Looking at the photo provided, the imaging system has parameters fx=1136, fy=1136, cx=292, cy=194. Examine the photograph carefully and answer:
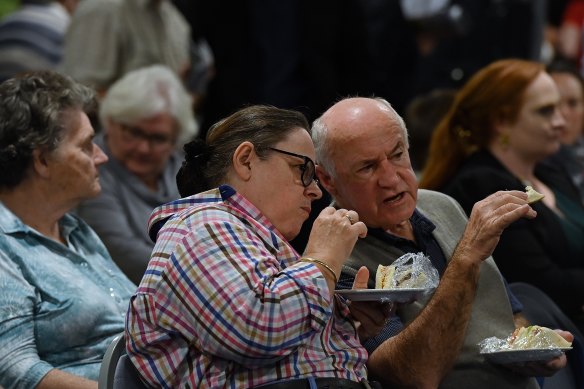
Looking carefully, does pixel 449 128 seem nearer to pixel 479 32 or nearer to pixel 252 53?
pixel 252 53

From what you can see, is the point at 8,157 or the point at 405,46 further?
the point at 405,46

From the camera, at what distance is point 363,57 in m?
6.58

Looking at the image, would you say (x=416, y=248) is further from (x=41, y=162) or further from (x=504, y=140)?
(x=504, y=140)

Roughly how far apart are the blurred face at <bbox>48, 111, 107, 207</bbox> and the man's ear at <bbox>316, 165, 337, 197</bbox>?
826mm

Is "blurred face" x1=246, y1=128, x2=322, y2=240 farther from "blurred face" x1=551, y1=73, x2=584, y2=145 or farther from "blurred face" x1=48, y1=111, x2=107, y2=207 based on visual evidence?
"blurred face" x1=551, y1=73, x2=584, y2=145

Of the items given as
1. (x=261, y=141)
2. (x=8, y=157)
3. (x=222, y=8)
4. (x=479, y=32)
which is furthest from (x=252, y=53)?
(x=261, y=141)

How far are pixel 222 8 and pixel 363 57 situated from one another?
871mm

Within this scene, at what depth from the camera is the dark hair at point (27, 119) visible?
3.69m

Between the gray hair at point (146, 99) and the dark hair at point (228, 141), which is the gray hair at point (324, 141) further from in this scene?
the gray hair at point (146, 99)

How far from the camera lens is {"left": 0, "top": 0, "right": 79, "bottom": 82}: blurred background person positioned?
21.9ft

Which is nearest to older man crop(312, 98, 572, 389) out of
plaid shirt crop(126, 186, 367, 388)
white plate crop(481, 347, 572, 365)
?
white plate crop(481, 347, 572, 365)

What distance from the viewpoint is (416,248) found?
3559 mm

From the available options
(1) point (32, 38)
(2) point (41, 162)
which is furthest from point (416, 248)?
(1) point (32, 38)

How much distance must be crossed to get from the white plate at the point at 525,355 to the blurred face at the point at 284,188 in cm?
72
